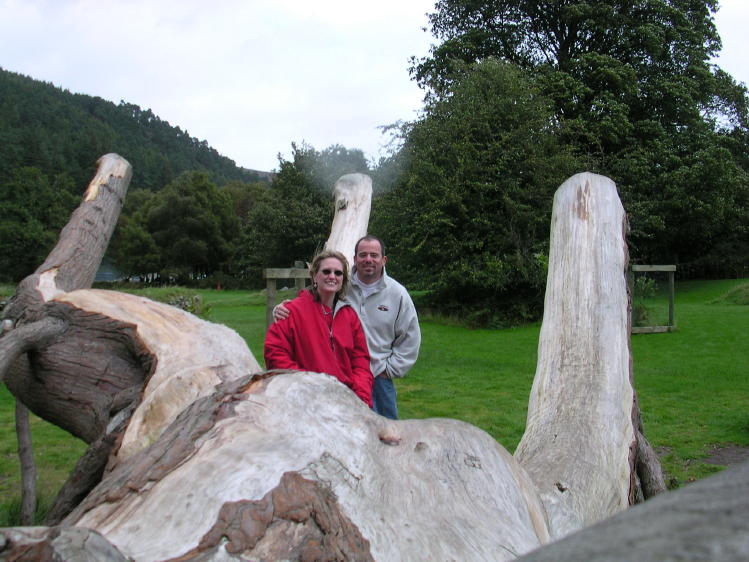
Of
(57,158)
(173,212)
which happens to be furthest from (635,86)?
(57,158)

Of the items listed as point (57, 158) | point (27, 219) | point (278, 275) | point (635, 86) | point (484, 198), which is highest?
point (57, 158)

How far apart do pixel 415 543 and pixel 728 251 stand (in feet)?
104

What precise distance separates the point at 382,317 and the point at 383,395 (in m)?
0.49

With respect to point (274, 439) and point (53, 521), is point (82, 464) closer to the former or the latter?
point (53, 521)

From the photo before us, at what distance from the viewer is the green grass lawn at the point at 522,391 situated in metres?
5.92

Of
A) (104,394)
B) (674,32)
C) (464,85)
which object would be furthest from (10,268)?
(104,394)

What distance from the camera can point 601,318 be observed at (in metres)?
2.99

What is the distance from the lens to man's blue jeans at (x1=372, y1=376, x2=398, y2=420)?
370cm

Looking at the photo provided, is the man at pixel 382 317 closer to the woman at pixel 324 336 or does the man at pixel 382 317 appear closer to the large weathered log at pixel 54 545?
the woman at pixel 324 336

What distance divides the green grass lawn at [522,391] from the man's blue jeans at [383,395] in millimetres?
2441

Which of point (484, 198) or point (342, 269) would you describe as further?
point (484, 198)

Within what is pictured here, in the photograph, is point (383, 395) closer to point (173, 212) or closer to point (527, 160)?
point (527, 160)

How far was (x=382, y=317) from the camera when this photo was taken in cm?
356

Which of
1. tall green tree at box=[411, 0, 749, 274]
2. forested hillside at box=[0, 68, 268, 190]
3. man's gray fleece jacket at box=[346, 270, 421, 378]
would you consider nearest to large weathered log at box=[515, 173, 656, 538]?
man's gray fleece jacket at box=[346, 270, 421, 378]
